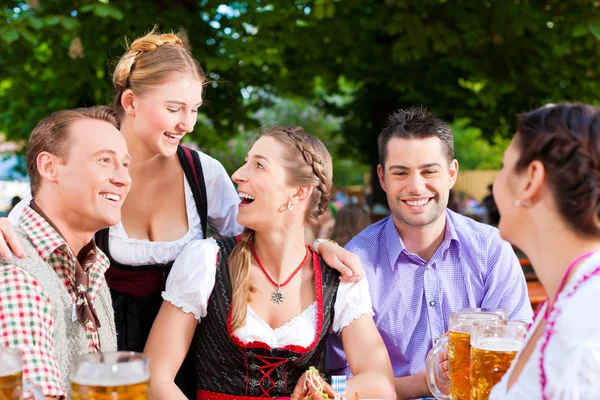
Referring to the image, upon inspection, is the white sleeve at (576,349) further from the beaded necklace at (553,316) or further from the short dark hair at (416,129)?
the short dark hair at (416,129)

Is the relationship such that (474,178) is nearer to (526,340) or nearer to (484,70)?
(484,70)

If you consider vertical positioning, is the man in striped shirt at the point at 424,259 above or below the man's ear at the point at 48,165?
below

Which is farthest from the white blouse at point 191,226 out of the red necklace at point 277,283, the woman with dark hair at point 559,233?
the woman with dark hair at point 559,233

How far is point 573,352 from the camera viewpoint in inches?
51.7

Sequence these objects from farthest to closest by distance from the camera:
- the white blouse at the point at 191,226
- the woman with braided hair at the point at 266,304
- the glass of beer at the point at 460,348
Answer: the white blouse at the point at 191,226
the woman with braided hair at the point at 266,304
the glass of beer at the point at 460,348

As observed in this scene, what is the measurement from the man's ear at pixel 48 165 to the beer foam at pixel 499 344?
1.24 metres

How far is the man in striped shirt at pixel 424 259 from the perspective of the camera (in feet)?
9.12

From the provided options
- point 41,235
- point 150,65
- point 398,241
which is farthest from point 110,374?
point 398,241

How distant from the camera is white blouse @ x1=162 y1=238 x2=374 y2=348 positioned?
7.68 feet

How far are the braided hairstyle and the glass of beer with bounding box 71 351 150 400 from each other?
0.90m

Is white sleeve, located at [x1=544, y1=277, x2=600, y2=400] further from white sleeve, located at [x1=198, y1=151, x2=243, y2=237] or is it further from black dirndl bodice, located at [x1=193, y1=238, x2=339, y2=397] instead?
white sleeve, located at [x1=198, y1=151, x2=243, y2=237]

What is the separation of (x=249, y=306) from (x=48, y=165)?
815 millimetres

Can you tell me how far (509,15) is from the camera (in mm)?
6754

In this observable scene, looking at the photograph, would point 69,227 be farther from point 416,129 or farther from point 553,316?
point 416,129
